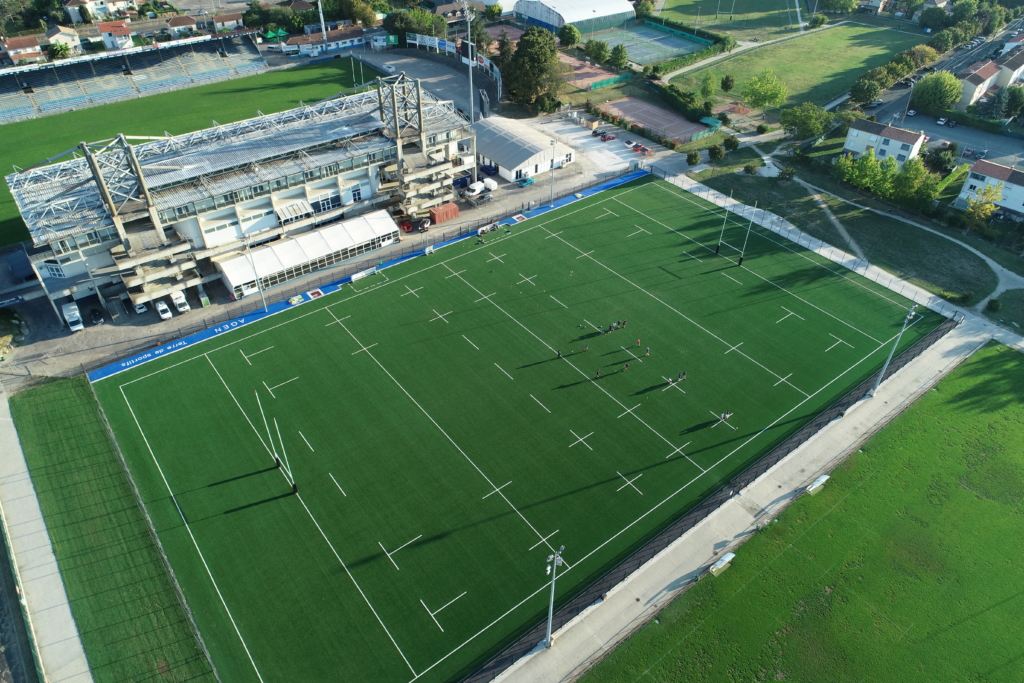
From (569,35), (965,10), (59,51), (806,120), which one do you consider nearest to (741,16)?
(965,10)

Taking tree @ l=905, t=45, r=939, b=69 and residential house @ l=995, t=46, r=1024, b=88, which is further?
tree @ l=905, t=45, r=939, b=69

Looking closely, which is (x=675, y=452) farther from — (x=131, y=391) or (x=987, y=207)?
(x=987, y=207)

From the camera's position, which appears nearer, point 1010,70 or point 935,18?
point 1010,70

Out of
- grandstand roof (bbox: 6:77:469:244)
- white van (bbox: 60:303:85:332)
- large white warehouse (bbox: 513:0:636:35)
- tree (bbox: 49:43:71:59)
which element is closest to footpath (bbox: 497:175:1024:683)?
white van (bbox: 60:303:85:332)

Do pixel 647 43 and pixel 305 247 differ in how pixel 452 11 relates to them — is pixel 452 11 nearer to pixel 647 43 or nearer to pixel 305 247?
pixel 647 43

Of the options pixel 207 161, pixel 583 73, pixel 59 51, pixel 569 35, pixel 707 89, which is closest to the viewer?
pixel 207 161

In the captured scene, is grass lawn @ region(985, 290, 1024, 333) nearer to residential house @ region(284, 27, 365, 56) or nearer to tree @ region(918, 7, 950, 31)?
tree @ region(918, 7, 950, 31)
